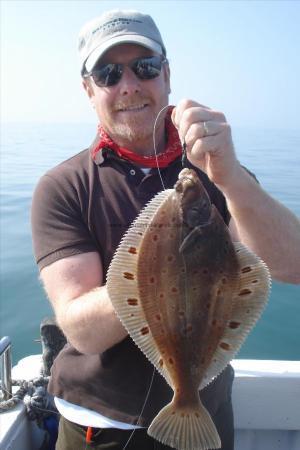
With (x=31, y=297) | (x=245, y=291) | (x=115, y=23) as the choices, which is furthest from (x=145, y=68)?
(x=31, y=297)

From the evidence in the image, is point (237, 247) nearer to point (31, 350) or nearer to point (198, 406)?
point (198, 406)

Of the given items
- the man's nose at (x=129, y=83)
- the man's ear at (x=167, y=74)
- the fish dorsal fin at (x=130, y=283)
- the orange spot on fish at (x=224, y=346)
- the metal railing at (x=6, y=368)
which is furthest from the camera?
the metal railing at (x=6, y=368)

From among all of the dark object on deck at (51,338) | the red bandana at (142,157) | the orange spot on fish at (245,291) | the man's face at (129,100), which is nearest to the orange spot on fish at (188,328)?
the orange spot on fish at (245,291)

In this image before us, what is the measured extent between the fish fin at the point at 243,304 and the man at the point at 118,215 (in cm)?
34

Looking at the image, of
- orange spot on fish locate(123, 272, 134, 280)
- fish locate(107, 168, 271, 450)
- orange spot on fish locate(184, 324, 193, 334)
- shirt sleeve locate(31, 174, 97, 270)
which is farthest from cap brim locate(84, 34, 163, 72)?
orange spot on fish locate(184, 324, 193, 334)

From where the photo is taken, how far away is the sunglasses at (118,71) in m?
2.95

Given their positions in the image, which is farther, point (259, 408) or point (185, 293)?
point (259, 408)

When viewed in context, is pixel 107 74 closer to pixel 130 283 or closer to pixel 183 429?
pixel 130 283

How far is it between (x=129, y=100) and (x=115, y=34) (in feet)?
1.46

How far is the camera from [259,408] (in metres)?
3.91

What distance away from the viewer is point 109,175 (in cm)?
292

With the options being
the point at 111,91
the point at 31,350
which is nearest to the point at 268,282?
the point at 111,91

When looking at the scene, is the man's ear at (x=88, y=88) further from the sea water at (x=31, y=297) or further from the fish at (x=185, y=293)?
the sea water at (x=31, y=297)

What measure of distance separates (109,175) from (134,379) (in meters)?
1.25
